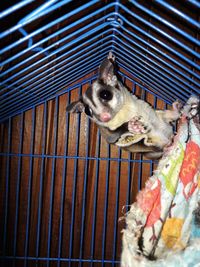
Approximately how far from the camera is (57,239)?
160 cm

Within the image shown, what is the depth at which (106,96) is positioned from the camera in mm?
1198

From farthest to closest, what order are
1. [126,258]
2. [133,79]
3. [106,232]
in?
[106,232], [133,79], [126,258]

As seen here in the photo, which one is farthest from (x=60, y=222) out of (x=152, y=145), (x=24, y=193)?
(x=152, y=145)

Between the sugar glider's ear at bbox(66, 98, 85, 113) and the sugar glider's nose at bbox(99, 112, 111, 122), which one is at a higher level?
the sugar glider's ear at bbox(66, 98, 85, 113)

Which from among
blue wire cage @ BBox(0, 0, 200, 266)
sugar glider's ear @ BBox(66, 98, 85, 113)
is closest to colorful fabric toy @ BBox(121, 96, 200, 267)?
sugar glider's ear @ BBox(66, 98, 85, 113)

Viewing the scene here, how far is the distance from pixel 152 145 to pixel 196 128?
41 cm

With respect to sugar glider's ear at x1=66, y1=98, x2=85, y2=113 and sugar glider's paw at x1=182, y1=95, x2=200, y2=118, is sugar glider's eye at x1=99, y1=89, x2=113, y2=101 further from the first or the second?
sugar glider's paw at x1=182, y1=95, x2=200, y2=118

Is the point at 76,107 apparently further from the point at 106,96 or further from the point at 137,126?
the point at 137,126

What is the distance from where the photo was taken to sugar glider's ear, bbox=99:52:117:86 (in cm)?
111

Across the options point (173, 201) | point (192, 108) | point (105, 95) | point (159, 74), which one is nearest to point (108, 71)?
point (105, 95)

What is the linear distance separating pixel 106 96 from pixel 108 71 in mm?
115

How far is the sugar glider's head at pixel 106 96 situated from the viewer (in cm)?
116

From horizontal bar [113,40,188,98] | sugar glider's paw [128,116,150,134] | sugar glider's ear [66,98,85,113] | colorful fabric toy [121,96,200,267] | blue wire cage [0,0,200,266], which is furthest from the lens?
blue wire cage [0,0,200,266]

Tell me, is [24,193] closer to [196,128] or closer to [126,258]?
[126,258]
